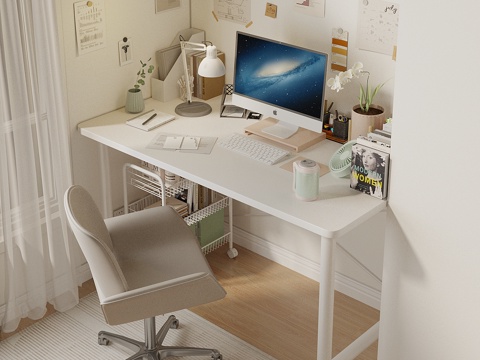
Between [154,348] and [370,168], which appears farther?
[154,348]

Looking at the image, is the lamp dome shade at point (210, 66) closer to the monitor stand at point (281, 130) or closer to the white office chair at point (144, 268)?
the monitor stand at point (281, 130)

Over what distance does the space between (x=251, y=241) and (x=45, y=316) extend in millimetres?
1132

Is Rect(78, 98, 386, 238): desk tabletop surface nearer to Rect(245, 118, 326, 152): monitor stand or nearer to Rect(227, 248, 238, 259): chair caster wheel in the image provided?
Rect(245, 118, 326, 152): monitor stand

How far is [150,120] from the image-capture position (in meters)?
3.79

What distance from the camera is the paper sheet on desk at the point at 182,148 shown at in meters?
3.51

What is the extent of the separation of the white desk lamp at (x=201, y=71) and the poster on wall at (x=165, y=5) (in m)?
0.20

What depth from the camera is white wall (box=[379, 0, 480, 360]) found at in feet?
8.74

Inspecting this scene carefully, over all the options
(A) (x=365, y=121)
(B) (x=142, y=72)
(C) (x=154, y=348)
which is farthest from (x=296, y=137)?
(C) (x=154, y=348)

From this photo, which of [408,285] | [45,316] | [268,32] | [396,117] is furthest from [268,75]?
[45,316]

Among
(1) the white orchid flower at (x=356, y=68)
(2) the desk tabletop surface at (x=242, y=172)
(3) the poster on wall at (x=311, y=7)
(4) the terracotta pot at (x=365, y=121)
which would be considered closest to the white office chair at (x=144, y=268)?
(2) the desk tabletop surface at (x=242, y=172)

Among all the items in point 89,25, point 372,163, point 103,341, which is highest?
point 89,25

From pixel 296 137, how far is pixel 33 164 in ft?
3.76

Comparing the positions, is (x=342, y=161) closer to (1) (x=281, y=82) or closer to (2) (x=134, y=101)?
(1) (x=281, y=82)

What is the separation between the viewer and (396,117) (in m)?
2.88
